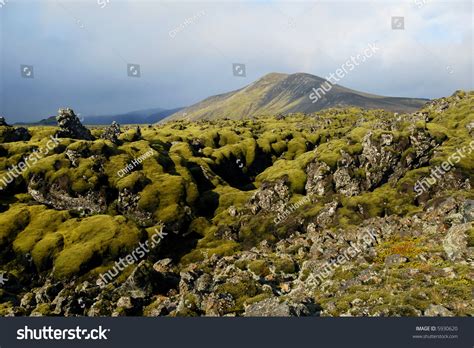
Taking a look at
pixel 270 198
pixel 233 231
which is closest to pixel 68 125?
pixel 233 231

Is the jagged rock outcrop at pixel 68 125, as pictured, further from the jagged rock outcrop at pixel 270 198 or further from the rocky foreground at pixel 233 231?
the jagged rock outcrop at pixel 270 198

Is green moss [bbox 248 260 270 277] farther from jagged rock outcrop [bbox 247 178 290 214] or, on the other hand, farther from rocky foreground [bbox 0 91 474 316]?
jagged rock outcrop [bbox 247 178 290 214]

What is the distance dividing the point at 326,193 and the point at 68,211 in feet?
334

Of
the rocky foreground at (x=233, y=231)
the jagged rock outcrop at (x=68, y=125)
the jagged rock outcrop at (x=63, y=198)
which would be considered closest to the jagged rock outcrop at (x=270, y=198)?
the rocky foreground at (x=233, y=231)

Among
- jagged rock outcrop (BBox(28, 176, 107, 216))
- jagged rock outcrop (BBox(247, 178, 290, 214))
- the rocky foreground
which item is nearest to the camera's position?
the rocky foreground

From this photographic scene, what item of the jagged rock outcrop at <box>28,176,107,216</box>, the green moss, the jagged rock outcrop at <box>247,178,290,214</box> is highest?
the jagged rock outcrop at <box>28,176,107,216</box>

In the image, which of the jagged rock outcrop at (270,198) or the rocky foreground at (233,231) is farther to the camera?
the jagged rock outcrop at (270,198)

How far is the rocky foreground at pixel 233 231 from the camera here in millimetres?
46875

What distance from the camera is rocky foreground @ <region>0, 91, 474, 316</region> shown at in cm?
4688

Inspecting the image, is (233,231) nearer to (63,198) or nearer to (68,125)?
(63,198)

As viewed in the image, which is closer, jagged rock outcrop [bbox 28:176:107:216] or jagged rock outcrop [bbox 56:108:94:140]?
jagged rock outcrop [bbox 28:176:107:216]

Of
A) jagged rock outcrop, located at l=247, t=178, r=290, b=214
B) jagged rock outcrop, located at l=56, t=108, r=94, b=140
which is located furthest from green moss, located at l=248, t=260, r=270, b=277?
jagged rock outcrop, located at l=56, t=108, r=94, b=140

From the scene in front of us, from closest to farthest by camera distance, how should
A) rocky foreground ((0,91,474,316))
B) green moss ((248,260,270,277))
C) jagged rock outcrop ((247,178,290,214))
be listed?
rocky foreground ((0,91,474,316))
green moss ((248,260,270,277))
jagged rock outcrop ((247,178,290,214))

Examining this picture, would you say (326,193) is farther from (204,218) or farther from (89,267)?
(89,267)
